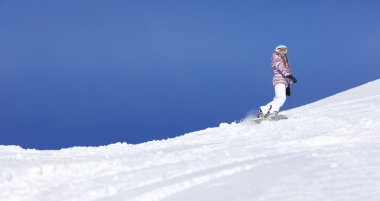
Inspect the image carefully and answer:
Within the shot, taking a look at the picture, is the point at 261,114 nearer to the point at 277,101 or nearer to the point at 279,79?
the point at 277,101

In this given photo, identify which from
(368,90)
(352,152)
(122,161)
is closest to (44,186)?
(122,161)

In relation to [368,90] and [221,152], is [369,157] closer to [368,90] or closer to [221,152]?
[221,152]

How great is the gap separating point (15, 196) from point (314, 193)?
11.7 feet

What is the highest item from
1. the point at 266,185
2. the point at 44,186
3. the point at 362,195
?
the point at 44,186

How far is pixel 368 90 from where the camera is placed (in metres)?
18.2

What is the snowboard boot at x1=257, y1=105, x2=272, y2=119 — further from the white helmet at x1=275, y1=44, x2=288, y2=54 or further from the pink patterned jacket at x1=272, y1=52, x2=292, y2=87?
the white helmet at x1=275, y1=44, x2=288, y2=54

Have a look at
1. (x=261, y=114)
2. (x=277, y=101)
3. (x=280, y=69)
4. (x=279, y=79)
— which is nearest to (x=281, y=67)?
(x=280, y=69)

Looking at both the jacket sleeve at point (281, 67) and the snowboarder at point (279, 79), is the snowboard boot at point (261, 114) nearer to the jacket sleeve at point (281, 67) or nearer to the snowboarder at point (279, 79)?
the snowboarder at point (279, 79)

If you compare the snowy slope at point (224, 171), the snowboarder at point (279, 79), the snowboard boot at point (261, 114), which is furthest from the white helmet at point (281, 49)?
the snowy slope at point (224, 171)

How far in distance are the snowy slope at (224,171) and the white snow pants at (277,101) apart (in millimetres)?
2949

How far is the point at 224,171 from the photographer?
6.58 metres

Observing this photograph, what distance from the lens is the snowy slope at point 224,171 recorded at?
5.57 meters

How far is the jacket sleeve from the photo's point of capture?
1314 cm

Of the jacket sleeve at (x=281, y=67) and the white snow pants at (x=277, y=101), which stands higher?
the jacket sleeve at (x=281, y=67)
